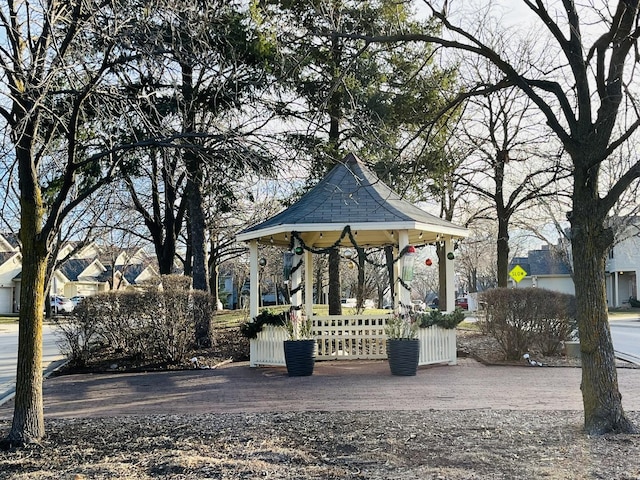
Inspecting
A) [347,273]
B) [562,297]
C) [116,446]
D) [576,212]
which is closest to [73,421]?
[116,446]

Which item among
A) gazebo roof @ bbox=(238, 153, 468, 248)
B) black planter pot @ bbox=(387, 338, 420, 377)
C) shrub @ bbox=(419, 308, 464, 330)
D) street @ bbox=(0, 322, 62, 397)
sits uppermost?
gazebo roof @ bbox=(238, 153, 468, 248)

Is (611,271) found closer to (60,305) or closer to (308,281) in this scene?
(308,281)

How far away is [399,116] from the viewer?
45.5 ft

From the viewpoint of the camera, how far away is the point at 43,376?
12180 millimetres

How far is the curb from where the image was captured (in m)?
9.98

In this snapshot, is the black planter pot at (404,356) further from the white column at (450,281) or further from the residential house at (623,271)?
the residential house at (623,271)

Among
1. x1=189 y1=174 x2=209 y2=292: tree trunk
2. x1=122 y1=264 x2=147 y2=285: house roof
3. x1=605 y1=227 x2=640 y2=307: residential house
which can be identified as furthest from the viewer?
x1=122 y1=264 x2=147 y2=285: house roof

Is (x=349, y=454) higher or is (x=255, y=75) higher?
(x=255, y=75)

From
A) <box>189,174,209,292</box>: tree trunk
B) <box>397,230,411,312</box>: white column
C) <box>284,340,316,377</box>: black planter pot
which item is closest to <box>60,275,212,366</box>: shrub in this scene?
<box>189,174,209,292</box>: tree trunk

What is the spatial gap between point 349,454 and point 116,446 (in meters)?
2.33

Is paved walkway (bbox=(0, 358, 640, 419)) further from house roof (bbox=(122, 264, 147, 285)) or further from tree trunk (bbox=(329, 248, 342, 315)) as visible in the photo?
house roof (bbox=(122, 264, 147, 285))

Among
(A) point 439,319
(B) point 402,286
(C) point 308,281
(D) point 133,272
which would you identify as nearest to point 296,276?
(B) point 402,286

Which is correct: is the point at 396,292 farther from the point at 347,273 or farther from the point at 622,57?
the point at 347,273

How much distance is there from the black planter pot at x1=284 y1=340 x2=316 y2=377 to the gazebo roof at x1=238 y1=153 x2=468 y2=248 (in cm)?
217
